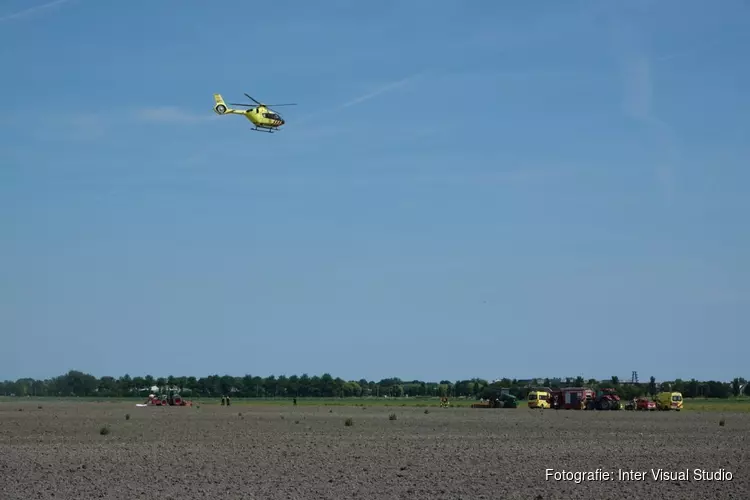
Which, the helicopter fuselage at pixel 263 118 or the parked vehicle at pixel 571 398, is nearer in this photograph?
the helicopter fuselage at pixel 263 118

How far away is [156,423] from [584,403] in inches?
1712

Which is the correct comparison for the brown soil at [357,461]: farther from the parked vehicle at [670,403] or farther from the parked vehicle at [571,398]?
the parked vehicle at [670,403]

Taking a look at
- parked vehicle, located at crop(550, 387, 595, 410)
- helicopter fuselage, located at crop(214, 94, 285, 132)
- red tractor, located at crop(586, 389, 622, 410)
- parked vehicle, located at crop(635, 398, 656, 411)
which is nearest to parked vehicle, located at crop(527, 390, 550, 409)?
parked vehicle, located at crop(550, 387, 595, 410)

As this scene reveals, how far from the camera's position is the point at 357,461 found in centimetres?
2994

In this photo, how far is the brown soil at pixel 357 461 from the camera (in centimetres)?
2331

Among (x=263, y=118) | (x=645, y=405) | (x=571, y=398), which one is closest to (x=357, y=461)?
(x=263, y=118)

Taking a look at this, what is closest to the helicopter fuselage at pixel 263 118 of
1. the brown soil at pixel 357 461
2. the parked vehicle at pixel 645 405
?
the brown soil at pixel 357 461

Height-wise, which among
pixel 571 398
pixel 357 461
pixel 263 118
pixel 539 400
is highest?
pixel 263 118

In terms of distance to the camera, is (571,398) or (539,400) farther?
(539,400)

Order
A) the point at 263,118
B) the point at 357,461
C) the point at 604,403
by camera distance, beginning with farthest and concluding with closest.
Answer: the point at 604,403, the point at 263,118, the point at 357,461

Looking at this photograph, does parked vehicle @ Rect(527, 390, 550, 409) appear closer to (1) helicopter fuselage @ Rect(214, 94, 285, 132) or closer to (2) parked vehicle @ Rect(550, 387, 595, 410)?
(2) parked vehicle @ Rect(550, 387, 595, 410)

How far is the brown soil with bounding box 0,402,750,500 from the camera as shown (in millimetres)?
23312

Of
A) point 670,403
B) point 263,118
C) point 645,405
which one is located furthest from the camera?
point 670,403

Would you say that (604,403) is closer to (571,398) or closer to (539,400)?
(571,398)
